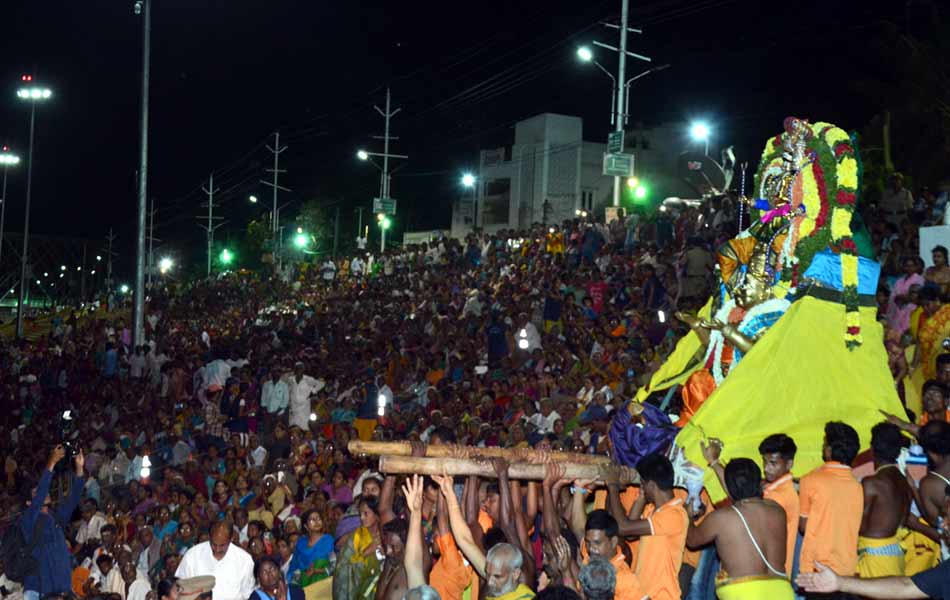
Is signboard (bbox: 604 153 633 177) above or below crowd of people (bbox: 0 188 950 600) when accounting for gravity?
above

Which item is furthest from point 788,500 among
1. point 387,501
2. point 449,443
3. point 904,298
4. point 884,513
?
point 904,298

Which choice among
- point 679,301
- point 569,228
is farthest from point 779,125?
point 679,301

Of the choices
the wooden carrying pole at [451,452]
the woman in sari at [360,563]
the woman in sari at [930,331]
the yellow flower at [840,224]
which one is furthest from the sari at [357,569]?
the woman in sari at [930,331]

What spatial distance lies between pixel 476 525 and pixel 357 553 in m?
1.08

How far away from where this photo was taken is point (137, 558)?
11.4 m

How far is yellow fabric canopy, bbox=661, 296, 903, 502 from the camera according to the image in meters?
6.84

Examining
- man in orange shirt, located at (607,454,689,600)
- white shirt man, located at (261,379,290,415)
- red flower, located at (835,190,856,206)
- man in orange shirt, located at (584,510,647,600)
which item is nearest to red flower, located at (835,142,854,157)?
red flower, located at (835,190,856,206)

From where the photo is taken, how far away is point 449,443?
6988mm

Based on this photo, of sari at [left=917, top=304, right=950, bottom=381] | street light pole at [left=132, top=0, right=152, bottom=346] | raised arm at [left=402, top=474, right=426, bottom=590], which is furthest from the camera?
street light pole at [left=132, top=0, right=152, bottom=346]

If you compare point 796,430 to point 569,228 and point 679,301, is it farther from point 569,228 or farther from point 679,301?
point 569,228

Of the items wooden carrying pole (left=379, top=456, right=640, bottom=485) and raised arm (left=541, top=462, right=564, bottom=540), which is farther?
raised arm (left=541, top=462, right=564, bottom=540)

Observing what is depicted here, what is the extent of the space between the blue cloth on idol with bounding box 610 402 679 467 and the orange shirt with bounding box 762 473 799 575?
3.49 feet

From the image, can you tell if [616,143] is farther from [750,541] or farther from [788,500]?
[750,541]

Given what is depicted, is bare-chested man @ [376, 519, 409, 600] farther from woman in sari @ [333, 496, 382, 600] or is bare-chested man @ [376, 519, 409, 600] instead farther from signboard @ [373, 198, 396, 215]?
signboard @ [373, 198, 396, 215]
